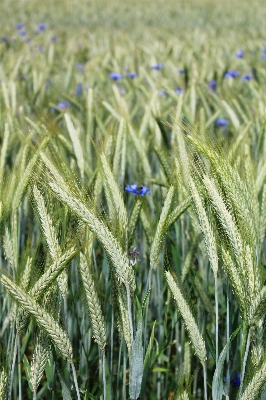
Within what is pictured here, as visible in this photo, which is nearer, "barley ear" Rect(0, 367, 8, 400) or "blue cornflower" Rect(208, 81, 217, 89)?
"barley ear" Rect(0, 367, 8, 400)

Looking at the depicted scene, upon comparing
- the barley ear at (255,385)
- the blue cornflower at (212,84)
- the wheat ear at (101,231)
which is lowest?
the barley ear at (255,385)

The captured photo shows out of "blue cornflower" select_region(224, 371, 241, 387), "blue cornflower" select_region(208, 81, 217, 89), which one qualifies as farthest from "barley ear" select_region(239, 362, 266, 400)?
"blue cornflower" select_region(208, 81, 217, 89)

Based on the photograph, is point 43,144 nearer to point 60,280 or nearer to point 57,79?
point 60,280

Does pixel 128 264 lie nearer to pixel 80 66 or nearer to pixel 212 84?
pixel 212 84

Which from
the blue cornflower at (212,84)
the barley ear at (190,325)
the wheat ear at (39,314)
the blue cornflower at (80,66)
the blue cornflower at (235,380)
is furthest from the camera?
the blue cornflower at (80,66)

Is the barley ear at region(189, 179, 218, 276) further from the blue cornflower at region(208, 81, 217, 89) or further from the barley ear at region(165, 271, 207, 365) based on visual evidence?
the blue cornflower at region(208, 81, 217, 89)

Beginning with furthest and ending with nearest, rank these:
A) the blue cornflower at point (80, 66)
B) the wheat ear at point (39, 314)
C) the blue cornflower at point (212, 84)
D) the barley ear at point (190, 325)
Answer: the blue cornflower at point (80, 66), the blue cornflower at point (212, 84), the barley ear at point (190, 325), the wheat ear at point (39, 314)

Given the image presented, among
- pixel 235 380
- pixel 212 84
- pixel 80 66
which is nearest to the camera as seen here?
pixel 235 380

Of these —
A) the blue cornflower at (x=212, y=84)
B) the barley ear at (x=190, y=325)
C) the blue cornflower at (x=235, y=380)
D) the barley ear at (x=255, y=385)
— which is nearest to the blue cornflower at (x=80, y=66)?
the blue cornflower at (x=212, y=84)

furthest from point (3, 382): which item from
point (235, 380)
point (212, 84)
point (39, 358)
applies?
point (212, 84)

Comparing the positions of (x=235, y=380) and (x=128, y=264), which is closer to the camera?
(x=128, y=264)

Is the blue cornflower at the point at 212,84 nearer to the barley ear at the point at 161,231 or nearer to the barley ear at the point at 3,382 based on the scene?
the barley ear at the point at 161,231

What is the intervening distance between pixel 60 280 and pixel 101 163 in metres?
0.29

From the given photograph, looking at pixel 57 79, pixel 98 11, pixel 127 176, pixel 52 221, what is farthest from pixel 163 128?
pixel 98 11
